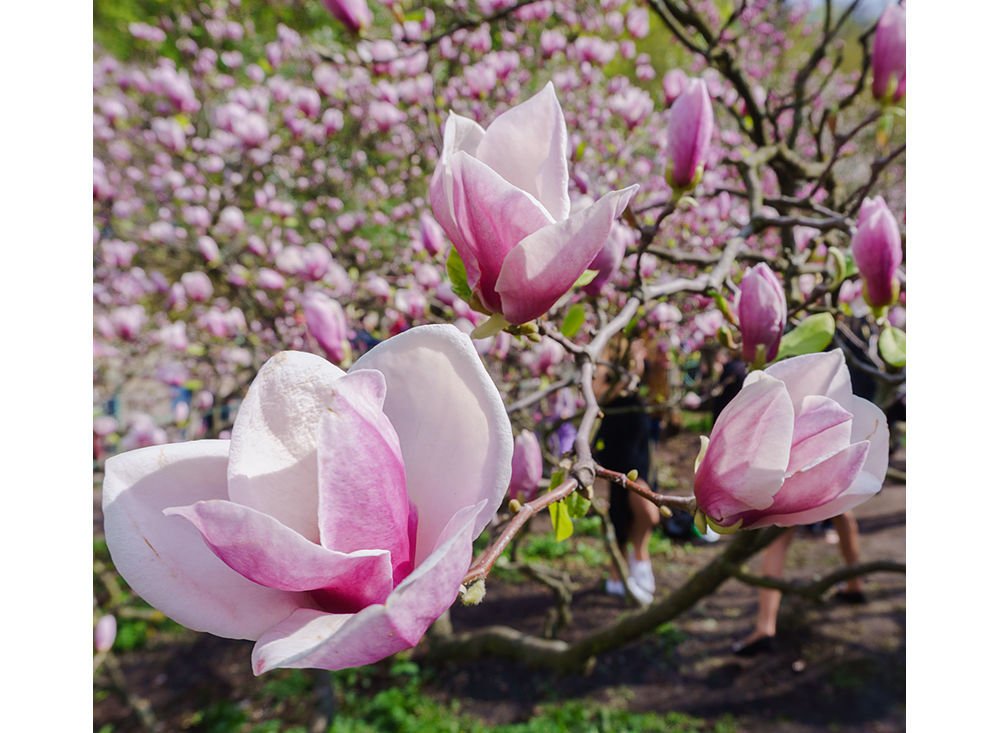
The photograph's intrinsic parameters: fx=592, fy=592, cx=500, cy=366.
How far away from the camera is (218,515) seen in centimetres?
25

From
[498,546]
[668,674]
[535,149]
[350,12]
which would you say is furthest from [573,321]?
[668,674]

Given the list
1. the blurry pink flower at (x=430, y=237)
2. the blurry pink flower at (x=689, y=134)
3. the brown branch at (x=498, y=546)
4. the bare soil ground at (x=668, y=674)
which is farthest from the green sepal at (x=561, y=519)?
the bare soil ground at (x=668, y=674)

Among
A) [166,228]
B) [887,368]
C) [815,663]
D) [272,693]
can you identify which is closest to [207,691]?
[272,693]

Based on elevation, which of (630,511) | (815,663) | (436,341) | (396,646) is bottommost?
(815,663)

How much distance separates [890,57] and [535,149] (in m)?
0.69

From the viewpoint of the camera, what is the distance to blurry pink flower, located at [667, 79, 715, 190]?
620mm

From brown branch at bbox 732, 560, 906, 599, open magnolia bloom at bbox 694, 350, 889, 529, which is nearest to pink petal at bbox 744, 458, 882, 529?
open magnolia bloom at bbox 694, 350, 889, 529

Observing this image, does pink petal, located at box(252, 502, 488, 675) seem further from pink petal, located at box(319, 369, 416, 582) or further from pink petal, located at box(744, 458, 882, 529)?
pink petal, located at box(744, 458, 882, 529)

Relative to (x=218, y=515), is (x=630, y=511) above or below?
below

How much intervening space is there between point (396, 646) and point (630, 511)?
251 cm

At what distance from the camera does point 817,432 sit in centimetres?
35

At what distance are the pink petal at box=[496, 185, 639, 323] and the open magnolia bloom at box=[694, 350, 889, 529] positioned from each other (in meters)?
0.13

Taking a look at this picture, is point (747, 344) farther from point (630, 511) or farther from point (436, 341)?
point (630, 511)

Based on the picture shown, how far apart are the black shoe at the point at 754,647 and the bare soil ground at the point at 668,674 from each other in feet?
0.08
